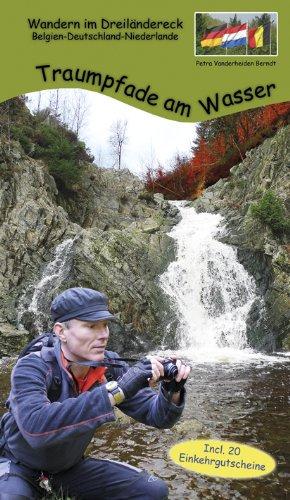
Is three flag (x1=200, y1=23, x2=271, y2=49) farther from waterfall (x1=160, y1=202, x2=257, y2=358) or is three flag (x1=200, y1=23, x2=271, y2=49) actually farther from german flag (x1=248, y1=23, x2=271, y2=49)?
waterfall (x1=160, y1=202, x2=257, y2=358)

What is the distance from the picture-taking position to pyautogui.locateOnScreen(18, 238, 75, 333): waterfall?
691 inches

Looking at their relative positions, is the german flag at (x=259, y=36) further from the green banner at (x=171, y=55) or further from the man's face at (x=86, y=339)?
the man's face at (x=86, y=339)

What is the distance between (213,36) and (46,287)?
1433 centimetres

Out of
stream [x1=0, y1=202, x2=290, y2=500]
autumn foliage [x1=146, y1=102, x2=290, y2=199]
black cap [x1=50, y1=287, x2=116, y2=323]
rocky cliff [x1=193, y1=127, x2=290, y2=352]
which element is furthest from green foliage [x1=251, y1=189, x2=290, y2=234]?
black cap [x1=50, y1=287, x2=116, y2=323]

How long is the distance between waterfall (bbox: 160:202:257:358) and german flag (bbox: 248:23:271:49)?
466 inches

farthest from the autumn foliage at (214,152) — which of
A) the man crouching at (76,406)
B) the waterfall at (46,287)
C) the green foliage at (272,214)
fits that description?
the man crouching at (76,406)

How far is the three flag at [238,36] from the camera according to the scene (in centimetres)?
621

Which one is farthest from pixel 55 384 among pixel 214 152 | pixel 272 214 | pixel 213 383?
pixel 214 152

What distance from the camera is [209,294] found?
1903cm

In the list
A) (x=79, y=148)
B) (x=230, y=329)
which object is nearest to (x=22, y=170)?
(x=79, y=148)

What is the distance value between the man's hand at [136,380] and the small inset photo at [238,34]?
16.0ft

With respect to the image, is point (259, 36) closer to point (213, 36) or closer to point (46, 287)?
point (213, 36)

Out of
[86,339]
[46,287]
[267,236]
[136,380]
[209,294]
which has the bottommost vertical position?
[209,294]

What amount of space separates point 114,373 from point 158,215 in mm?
23095
